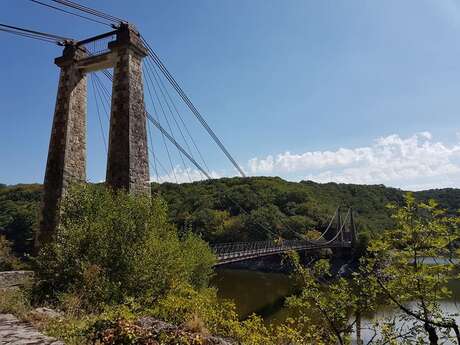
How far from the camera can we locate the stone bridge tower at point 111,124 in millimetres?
11141

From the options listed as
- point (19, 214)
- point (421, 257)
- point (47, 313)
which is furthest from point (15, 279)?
point (19, 214)

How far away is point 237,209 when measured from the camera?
75250mm

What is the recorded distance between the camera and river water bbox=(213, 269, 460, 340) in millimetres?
24844

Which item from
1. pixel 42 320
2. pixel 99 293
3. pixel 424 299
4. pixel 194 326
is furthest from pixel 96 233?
pixel 424 299

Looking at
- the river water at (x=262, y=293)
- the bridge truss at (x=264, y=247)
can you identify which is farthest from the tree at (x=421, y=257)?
the river water at (x=262, y=293)

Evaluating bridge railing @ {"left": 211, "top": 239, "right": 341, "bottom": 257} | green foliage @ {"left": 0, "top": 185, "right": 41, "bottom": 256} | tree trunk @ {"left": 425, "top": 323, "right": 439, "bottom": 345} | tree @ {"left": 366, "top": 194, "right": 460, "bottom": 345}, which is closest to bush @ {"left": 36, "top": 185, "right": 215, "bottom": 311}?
tree @ {"left": 366, "top": 194, "right": 460, "bottom": 345}

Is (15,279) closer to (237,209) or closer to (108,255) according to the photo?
(108,255)

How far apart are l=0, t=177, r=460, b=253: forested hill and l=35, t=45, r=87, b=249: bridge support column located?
104 ft

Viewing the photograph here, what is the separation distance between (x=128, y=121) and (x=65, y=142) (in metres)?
2.59

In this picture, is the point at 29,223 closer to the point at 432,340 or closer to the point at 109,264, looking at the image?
the point at 109,264

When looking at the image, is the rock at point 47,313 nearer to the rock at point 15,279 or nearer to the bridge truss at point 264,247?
the rock at point 15,279

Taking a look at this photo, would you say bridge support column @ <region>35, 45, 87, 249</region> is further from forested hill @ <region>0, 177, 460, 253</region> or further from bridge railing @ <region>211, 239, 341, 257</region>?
forested hill @ <region>0, 177, 460, 253</region>

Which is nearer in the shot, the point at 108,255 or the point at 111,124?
the point at 108,255

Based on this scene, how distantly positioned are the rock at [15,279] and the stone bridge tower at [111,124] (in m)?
2.62
